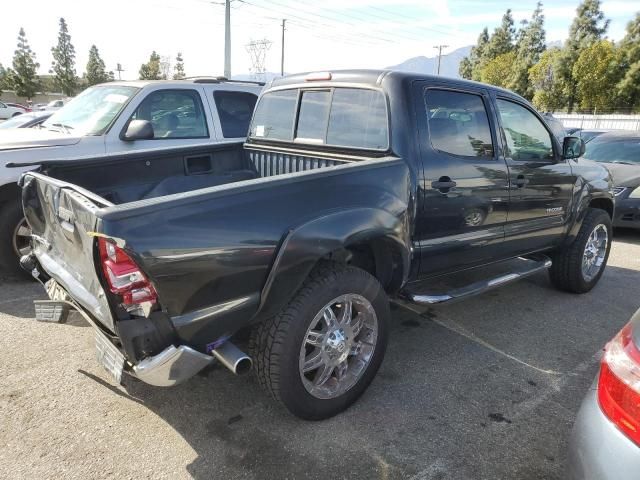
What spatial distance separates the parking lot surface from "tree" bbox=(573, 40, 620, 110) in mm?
42597

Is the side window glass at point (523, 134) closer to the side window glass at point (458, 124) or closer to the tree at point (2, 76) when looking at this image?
the side window glass at point (458, 124)

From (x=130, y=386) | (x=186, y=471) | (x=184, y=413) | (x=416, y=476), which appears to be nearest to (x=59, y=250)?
(x=130, y=386)

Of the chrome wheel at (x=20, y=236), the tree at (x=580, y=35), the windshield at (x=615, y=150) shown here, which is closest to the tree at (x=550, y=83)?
the tree at (x=580, y=35)

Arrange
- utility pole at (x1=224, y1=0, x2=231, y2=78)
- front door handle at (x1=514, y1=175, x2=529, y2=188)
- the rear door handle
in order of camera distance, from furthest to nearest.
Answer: utility pole at (x1=224, y1=0, x2=231, y2=78), front door handle at (x1=514, y1=175, x2=529, y2=188), the rear door handle

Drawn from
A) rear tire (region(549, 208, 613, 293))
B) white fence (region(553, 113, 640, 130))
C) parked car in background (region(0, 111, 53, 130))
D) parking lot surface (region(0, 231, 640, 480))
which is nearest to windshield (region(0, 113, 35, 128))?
parked car in background (region(0, 111, 53, 130))

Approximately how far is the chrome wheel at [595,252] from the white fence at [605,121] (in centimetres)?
2651

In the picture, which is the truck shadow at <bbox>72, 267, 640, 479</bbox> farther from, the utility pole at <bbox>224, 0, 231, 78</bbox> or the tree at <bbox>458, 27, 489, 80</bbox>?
the tree at <bbox>458, 27, 489, 80</bbox>

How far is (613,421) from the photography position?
1524 millimetres

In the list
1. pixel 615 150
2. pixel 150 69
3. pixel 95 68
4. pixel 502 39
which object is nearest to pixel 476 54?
pixel 502 39

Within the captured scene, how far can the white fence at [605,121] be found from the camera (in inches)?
1132

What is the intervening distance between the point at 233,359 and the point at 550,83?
1901 inches

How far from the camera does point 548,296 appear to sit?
4.81m

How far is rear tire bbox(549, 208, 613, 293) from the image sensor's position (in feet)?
15.3

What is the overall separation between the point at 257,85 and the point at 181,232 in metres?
5.19
